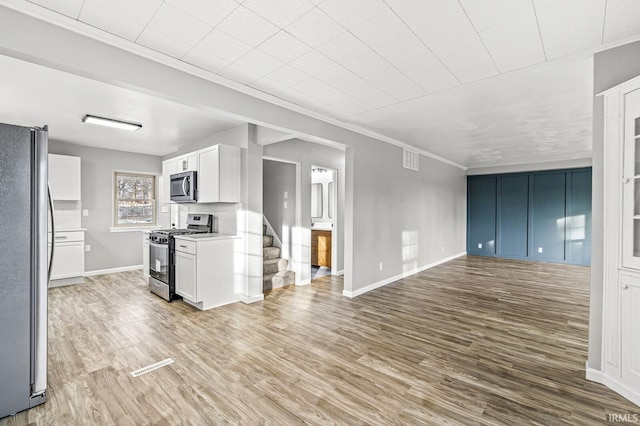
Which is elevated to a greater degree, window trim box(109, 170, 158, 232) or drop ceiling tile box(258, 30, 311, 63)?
drop ceiling tile box(258, 30, 311, 63)

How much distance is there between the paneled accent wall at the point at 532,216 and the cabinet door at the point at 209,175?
25.0ft

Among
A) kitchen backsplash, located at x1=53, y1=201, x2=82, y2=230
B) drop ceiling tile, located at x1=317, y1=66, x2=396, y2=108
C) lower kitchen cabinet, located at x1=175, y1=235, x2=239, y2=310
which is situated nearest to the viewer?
drop ceiling tile, located at x1=317, y1=66, x2=396, y2=108

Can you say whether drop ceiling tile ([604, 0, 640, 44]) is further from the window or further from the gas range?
the window

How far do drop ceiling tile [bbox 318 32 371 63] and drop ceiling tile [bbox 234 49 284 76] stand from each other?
436mm

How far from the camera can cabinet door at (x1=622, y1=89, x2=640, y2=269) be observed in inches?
81.4

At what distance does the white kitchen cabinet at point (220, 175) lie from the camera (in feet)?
13.9

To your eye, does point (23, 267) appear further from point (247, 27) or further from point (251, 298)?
point (251, 298)

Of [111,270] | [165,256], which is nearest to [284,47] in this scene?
[165,256]

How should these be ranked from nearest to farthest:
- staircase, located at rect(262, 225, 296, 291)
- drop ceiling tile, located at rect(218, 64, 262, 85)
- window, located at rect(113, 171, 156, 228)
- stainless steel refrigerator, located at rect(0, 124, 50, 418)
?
stainless steel refrigerator, located at rect(0, 124, 50, 418) < drop ceiling tile, located at rect(218, 64, 262, 85) < staircase, located at rect(262, 225, 296, 291) < window, located at rect(113, 171, 156, 228)

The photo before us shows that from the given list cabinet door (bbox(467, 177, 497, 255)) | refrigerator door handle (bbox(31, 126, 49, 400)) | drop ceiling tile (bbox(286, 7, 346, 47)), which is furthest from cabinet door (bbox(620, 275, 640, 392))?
cabinet door (bbox(467, 177, 497, 255))

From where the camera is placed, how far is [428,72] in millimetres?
2768

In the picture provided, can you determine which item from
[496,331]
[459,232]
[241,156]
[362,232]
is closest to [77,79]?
[241,156]

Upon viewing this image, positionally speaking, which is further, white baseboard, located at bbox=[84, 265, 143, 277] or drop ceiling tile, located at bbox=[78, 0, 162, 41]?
white baseboard, located at bbox=[84, 265, 143, 277]

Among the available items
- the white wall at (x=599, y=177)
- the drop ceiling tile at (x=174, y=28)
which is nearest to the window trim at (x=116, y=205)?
the drop ceiling tile at (x=174, y=28)
